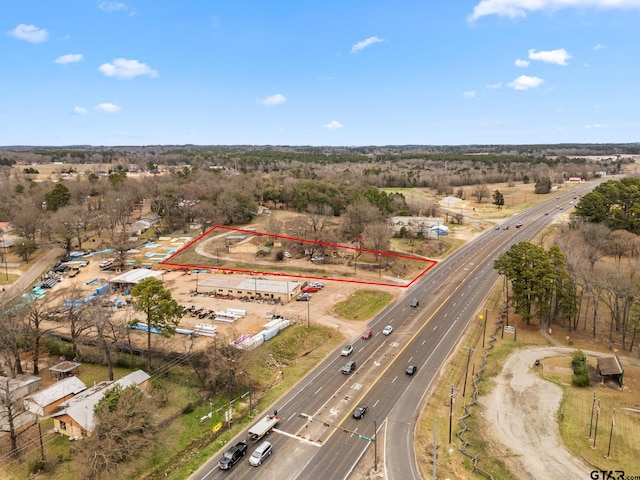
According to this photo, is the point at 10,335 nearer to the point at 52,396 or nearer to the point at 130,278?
the point at 52,396

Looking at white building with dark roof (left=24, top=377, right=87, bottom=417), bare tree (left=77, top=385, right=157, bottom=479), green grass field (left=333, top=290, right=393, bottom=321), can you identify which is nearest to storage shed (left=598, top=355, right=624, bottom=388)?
green grass field (left=333, top=290, right=393, bottom=321)

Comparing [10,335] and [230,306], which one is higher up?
[10,335]

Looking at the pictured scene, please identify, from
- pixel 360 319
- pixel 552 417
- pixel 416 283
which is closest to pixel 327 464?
pixel 552 417

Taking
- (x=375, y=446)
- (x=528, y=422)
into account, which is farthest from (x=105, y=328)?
(x=528, y=422)

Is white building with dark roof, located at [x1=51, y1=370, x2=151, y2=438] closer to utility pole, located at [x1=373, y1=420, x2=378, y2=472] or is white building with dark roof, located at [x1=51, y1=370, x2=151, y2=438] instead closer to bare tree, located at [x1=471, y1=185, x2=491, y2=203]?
utility pole, located at [x1=373, y1=420, x2=378, y2=472]

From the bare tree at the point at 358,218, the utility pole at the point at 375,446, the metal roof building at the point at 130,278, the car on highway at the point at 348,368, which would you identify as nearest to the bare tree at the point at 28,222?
the metal roof building at the point at 130,278
